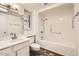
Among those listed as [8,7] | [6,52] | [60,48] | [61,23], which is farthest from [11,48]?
[61,23]

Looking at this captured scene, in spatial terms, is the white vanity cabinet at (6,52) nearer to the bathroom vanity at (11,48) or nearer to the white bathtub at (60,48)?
the bathroom vanity at (11,48)

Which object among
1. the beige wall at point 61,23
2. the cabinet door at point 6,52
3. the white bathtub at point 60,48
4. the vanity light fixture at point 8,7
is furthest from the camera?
the beige wall at point 61,23

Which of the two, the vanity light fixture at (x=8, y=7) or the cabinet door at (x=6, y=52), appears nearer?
the cabinet door at (x=6, y=52)

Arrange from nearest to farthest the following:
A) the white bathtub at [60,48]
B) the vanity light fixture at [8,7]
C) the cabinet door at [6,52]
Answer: the cabinet door at [6,52], the vanity light fixture at [8,7], the white bathtub at [60,48]

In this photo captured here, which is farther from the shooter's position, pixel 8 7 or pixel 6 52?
pixel 8 7

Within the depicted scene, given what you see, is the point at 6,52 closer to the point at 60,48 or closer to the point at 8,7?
the point at 8,7

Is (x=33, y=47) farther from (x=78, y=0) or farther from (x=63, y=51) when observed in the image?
(x=78, y=0)

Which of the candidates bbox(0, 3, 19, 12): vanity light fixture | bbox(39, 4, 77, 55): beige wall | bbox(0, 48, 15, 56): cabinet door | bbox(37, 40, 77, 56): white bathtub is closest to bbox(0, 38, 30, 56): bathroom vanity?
bbox(0, 48, 15, 56): cabinet door

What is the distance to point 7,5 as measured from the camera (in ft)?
6.42

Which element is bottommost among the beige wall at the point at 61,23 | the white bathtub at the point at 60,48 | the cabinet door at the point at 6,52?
the white bathtub at the point at 60,48

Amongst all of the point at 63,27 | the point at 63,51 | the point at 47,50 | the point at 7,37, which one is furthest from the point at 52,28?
the point at 7,37

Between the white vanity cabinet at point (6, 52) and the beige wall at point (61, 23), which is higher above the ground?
the beige wall at point (61, 23)

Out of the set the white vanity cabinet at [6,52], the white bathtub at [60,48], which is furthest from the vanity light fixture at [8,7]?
the white bathtub at [60,48]

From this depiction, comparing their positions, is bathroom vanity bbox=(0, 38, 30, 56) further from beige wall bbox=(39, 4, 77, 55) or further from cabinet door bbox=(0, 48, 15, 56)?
beige wall bbox=(39, 4, 77, 55)
